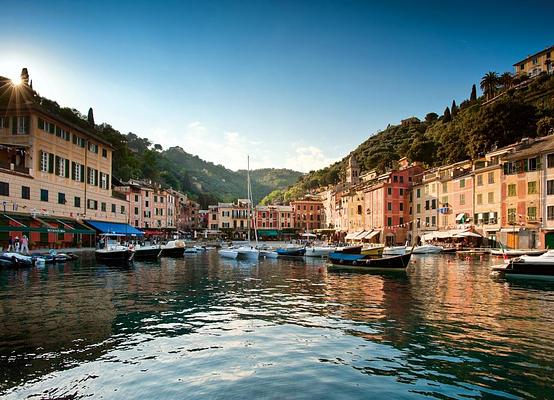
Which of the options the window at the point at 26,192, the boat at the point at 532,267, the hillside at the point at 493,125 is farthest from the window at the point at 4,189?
the hillside at the point at 493,125

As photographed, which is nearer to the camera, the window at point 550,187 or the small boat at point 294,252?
the window at point 550,187

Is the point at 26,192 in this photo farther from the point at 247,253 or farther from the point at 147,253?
the point at 247,253

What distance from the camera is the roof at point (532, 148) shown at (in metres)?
46.4

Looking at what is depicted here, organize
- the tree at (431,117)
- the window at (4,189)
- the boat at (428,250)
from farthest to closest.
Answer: the tree at (431,117) < the boat at (428,250) < the window at (4,189)

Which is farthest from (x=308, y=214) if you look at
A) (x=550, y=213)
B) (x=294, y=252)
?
(x=550, y=213)

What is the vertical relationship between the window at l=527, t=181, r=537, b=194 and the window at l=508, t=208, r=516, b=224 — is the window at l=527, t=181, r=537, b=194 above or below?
above

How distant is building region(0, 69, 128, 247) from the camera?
39969 millimetres

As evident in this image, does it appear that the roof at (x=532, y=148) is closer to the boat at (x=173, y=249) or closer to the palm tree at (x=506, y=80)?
the boat at (x=173, y=249)

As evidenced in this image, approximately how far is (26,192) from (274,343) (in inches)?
1566

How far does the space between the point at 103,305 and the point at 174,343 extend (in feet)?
24.5

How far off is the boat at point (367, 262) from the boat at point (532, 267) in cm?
718

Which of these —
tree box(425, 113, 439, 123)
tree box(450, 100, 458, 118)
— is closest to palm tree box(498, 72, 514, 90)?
tree box(450, 100, 458, 118)

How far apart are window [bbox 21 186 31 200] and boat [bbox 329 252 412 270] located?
3200 cm

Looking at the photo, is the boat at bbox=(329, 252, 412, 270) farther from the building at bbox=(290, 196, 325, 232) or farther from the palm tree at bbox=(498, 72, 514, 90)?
the building at bbox=(290, 196, 325, 232)
